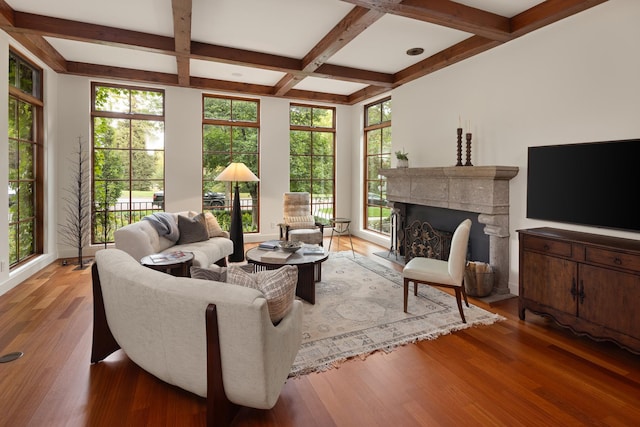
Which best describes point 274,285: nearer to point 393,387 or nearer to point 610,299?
point 393,387

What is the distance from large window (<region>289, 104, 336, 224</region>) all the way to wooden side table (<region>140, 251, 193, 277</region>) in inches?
153

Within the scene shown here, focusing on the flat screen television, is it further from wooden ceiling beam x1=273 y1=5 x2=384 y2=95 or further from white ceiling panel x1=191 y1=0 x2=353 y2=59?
white ceiling panel x1=191 y1=0 x2=353 y2=59

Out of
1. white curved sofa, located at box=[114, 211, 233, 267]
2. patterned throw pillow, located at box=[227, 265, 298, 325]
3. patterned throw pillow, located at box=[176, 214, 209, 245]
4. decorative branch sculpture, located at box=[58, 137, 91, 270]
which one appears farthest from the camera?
decorative branch sculpture, located at box=[58, 137, 91, 270]

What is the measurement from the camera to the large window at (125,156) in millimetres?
5699

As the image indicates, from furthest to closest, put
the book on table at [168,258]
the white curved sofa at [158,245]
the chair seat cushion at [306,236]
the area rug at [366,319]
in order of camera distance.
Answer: the chair seat cushion at [306,236], the white curved sofa at [158,245], the book on table at [168,258], the area rug at [366,319]

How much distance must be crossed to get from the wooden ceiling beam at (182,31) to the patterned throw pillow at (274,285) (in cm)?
246

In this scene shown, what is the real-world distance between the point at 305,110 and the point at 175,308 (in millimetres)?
5996

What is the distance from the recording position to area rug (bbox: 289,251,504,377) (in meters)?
2.63

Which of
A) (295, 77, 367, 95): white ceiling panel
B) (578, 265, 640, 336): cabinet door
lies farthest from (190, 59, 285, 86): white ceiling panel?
(578, 265, 640, 336): cabinet door

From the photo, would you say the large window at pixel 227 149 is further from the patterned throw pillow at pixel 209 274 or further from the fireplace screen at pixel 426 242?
the patterned throw pillow at pixel 209 274

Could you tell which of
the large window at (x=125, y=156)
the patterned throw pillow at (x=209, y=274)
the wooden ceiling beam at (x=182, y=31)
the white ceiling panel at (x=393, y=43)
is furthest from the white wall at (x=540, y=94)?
the large window at (x=125, y=156)

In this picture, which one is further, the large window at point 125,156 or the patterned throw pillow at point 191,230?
the large window at point 125,156

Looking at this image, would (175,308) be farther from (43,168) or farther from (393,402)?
(43,168)

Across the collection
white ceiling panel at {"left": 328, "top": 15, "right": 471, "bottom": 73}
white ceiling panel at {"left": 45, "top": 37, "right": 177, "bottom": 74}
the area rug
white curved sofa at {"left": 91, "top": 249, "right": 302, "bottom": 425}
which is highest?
white ceiling panel at {"left": 45, "top": 37, "right": 177, "bottom": 74}
